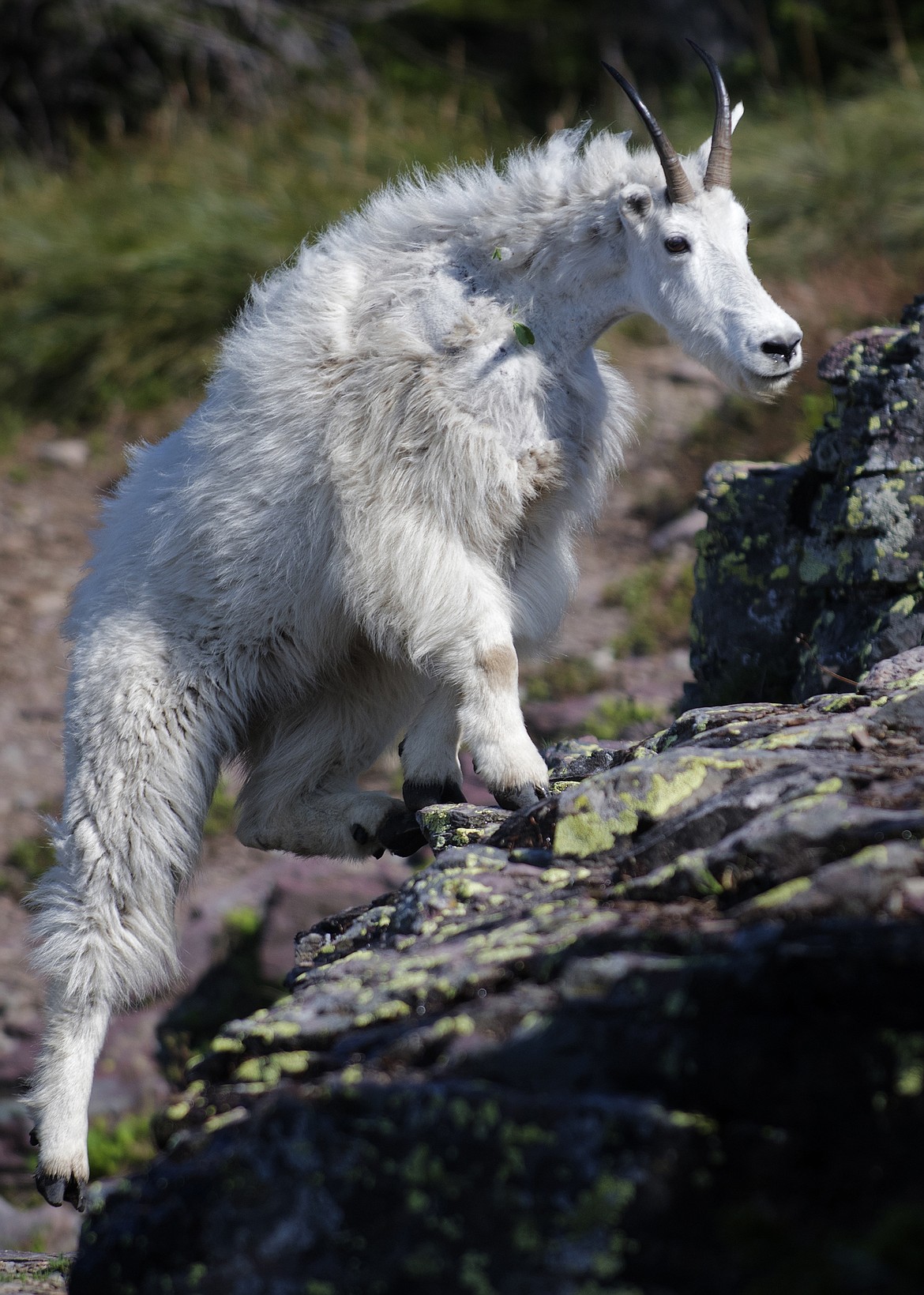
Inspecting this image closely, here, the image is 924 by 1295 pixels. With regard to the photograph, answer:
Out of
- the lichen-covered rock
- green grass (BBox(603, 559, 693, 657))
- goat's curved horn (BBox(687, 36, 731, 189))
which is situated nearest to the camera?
the lichen-covered rock

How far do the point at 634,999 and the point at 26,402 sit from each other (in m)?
10.3

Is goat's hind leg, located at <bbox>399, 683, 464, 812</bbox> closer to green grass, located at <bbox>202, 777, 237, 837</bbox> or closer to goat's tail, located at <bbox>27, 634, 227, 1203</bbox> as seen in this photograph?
goat's tail, located at <bbox>27, 634, 227, 1203</bbox>

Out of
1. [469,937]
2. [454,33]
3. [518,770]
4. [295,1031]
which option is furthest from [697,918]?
[454,33]

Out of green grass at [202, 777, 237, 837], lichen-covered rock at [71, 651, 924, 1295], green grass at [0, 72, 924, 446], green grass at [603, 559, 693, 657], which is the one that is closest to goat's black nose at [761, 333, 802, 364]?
lichen-covered rock at [71, 651, 924, 1295]

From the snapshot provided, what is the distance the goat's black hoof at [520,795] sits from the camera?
3.56m

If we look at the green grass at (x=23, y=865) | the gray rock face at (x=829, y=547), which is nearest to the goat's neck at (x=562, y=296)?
the gray rock face at (x=829, y=547)

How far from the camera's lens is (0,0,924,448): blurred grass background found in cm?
1023

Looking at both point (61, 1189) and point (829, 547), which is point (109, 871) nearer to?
point (61, 1189)

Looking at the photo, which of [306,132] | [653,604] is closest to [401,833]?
[653,604]

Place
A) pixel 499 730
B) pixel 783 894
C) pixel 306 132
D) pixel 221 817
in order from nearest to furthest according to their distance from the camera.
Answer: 1. pixel 783 894
2. pixel 499 730
3. pixel 221 817
4. pixel 306 132

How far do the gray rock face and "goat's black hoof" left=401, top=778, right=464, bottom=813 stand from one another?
4.04ft

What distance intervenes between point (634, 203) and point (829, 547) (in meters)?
1.41

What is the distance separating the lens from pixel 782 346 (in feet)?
11.9

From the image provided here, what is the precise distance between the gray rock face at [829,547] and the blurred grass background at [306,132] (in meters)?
4.35
